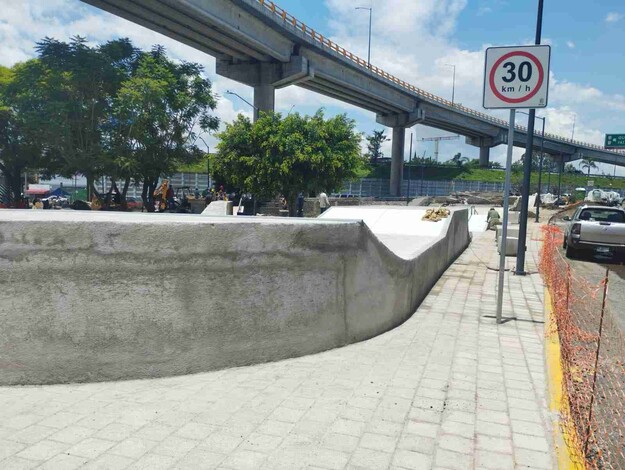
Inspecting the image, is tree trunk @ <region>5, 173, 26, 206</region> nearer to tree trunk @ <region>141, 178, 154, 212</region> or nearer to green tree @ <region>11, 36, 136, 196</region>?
green tree @ <region>11, 36, 136, 196</region>

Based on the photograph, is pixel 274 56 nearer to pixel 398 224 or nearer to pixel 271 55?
pixel 271 55

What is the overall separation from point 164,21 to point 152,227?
33.8 m

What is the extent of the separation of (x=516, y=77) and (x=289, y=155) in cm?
2370

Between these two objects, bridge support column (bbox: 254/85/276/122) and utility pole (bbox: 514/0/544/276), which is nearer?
utility pole (bbox: 514/0/544/276)

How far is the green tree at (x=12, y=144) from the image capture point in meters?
30.7

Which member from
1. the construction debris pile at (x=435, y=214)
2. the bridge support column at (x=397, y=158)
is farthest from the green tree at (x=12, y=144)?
→ the bridge support column at (x=397, y=158)

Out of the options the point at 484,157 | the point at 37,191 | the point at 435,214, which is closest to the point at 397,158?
the point at 484,157

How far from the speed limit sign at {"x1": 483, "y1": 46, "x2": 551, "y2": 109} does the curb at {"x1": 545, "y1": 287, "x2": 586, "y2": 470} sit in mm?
2979

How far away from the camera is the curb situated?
3.06 m

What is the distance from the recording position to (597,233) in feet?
44.4

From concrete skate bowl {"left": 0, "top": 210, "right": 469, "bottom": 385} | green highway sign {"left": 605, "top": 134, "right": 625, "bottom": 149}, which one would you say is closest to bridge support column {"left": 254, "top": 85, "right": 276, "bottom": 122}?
concrete skate bowl {"left": 0, "top": 210, "right": 469, "bottom": 385}

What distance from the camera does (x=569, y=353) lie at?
5.40 meters

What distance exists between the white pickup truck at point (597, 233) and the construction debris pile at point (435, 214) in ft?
13.0

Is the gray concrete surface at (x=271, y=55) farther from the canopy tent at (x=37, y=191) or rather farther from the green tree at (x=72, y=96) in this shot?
the canopy tent at (x=37, y=191)
